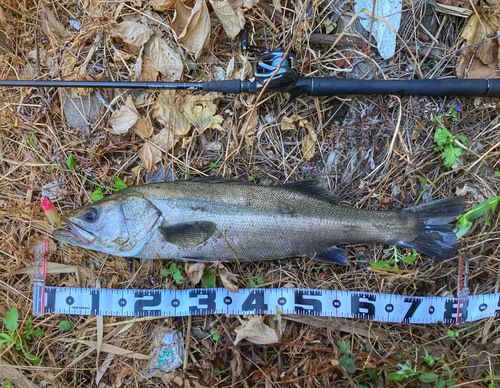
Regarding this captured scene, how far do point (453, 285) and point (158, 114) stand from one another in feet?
11.3

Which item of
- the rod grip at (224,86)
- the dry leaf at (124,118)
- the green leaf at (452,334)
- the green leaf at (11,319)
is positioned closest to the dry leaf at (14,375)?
the green leaf at (11,319)

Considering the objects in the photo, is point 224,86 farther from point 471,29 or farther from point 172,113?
point 471,29

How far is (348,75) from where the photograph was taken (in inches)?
131

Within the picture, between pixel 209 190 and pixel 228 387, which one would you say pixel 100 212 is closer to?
pixel 209 190

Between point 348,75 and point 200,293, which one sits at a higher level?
point 348,75

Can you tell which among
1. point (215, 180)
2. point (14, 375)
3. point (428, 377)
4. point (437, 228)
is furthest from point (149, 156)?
point (428, 377)

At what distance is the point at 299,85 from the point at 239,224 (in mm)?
1418

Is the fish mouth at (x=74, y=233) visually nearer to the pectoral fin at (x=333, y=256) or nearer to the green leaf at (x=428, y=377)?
the pectoral fin at (x=333, y=256)

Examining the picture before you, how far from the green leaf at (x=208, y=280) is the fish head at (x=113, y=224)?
2.33 feet

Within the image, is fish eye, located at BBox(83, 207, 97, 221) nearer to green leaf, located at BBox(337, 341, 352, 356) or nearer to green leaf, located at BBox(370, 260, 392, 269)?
green leaf, located at BBox(337, 341, 352, 356)

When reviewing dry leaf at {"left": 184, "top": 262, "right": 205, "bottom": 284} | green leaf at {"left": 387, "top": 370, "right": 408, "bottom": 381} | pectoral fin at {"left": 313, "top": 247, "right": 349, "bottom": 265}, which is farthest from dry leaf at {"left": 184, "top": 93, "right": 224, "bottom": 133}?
green leaf at {"left": 387, "top": 370, "right": 408, "bottom": 381}

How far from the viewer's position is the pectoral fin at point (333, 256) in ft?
10.1

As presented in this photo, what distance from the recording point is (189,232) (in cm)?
288

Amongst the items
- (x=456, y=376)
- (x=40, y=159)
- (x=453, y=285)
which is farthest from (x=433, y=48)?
(x=40, y=159)
